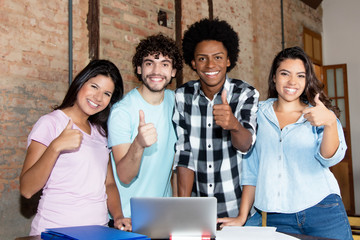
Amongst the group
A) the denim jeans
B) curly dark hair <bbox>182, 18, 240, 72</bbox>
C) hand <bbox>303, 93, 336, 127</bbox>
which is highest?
curly dark hair <bbox>182, 18, 240, 72</bbox>

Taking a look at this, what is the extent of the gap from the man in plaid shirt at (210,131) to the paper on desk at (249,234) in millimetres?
551

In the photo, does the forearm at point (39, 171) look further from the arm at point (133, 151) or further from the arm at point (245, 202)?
the arm at point (245, 202)

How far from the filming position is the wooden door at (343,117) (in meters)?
6.93

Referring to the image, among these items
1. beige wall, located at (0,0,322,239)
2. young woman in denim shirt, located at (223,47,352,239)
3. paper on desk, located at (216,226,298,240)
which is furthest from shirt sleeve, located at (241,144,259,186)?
beige wall, located at (0,0,322,239)

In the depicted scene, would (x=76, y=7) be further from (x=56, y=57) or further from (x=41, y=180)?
(x=41, y=180)

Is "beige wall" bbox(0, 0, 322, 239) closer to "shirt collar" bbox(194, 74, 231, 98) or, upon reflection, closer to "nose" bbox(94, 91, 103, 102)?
"nose" bbox(94, 91, 103, 102)

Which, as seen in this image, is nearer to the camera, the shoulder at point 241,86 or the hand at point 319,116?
the hand at point 319,116

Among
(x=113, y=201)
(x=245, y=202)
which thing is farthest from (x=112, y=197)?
(x=245, y=202)

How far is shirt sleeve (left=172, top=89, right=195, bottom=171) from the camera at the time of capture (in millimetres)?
2225

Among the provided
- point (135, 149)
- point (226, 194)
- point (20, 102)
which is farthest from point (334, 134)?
point (20, 102)

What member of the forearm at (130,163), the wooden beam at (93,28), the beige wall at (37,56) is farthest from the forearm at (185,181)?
the wooden beam at (93,28)

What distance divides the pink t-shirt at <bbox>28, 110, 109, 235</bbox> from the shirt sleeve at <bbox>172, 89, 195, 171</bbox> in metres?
0.44

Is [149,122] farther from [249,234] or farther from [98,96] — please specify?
[249,234]

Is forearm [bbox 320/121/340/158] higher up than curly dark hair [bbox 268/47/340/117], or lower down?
lower down
